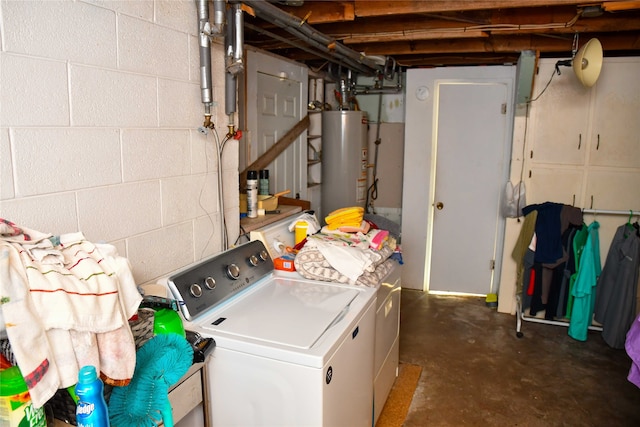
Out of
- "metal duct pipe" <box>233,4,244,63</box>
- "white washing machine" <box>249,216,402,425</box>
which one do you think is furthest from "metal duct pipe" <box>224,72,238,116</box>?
"white washing machine" <box>249,216,402,425</box>

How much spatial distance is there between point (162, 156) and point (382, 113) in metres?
3.34

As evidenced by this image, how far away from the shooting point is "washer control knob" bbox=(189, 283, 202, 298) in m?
1.79

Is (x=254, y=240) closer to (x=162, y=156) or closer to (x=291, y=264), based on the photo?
(x=291, y=264)

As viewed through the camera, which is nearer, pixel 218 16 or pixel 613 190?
pixel 218 16

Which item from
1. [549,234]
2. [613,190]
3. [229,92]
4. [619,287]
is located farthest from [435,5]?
[619,287]

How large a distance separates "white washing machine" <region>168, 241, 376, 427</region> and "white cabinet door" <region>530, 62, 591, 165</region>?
2.58 meters

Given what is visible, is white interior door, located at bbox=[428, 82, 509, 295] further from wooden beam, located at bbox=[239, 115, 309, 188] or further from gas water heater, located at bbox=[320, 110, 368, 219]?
wooden beam, located at bbox=[239, 115, 309, 188]

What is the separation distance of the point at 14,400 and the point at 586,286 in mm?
3734

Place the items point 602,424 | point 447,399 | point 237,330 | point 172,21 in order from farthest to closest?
point 447,399
point 602,424
point 172,21
point 237,330

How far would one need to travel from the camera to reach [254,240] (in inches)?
92.9

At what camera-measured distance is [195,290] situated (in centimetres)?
181

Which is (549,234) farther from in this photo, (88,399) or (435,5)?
(88,399)

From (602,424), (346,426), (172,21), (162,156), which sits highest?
(172,21)

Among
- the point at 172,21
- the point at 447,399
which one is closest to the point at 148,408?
the point at 172,21
